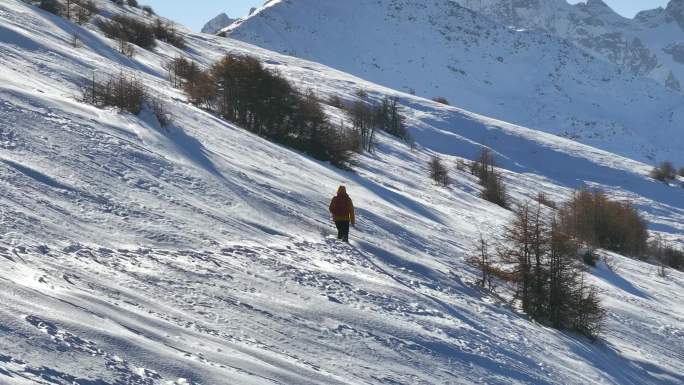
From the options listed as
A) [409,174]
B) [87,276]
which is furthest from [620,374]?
[409,174]

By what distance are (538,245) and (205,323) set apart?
21.8 feet

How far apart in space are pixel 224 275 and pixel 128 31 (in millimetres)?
21757

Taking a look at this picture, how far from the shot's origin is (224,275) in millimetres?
7688

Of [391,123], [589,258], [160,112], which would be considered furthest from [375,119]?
[160,112]

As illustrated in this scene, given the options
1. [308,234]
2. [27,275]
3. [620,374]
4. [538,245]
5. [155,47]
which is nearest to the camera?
[27,275]

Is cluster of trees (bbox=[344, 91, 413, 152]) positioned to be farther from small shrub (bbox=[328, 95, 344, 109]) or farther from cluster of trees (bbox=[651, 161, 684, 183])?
cluster of trees (bbox=[651, 161, 684, 183])

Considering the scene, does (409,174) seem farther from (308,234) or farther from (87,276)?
(87,276)

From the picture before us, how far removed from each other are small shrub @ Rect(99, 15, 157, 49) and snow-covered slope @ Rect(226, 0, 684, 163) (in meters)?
48.2

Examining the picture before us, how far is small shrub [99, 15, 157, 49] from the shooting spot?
2591 centimetres

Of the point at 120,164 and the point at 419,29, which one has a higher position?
the point at 419,29

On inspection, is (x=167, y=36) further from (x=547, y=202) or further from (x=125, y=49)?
(x=547, y=202)

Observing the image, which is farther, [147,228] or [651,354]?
[651,354]

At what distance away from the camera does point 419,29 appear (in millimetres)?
92938

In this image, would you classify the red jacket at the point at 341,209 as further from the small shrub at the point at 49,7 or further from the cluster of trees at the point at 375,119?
the cluster of trees at the point at 375,119
